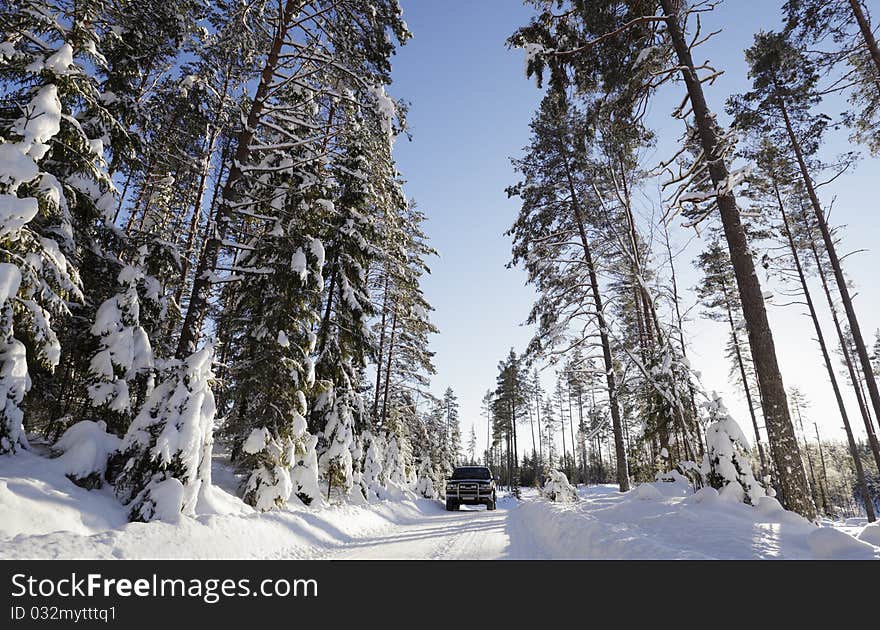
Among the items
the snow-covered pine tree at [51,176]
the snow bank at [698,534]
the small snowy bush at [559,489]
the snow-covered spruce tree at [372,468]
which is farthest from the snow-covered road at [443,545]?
the small snowy bush at [559,489]

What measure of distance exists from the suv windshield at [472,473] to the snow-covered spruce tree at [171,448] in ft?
46.9

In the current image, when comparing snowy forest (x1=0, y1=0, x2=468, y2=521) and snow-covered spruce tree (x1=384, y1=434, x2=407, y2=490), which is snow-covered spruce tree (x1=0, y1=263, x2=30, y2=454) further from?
snow-covered spruce tree (x1=384, y1=434, x2=407, y2=490)

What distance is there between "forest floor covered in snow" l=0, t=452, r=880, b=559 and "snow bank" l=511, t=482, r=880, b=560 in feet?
0.05

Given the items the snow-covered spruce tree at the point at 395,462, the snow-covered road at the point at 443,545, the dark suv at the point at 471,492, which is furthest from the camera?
the snow-covered spruce tree at the point at 395,462

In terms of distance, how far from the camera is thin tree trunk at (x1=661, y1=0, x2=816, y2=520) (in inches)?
259

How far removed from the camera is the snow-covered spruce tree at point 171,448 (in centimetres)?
548

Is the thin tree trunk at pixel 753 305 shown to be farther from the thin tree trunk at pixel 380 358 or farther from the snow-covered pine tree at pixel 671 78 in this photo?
the thin tree trunk at pixel 380 358

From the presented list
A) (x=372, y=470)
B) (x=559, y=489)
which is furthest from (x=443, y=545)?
(x=559, y=489)

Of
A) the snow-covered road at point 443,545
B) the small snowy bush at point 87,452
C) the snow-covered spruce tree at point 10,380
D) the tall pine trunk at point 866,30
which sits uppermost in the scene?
the tall pine trunk at point 866,30

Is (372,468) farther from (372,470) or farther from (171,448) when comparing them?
(171,448)

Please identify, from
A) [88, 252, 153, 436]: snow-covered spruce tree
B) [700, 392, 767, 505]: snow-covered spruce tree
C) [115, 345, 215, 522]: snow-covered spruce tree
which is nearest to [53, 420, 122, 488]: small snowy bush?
[115, 345, 215, 522]: snow-covered spruce tree

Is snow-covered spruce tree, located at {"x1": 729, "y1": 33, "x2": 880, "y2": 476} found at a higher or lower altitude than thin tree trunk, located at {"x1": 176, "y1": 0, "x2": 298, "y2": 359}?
higher
